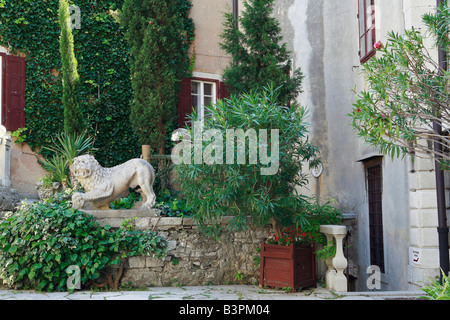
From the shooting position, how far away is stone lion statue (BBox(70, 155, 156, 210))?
5.93 meters

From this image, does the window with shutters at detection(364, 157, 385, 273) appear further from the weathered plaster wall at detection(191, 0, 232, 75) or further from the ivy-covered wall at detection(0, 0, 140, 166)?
the ivy-covered wall at detection(0, 0, 140, 166)

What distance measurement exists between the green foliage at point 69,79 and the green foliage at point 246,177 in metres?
3.95

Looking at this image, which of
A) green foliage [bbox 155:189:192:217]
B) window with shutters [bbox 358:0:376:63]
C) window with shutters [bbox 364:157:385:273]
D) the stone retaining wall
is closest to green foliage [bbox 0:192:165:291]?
the stone retaining wall

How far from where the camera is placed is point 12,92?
29.7 ft

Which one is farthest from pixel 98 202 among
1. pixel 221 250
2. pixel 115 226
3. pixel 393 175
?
pixel 393 175

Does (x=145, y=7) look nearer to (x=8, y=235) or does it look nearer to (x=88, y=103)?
(x=88, y=103)

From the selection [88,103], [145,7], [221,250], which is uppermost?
[145,7]

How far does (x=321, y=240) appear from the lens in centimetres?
616

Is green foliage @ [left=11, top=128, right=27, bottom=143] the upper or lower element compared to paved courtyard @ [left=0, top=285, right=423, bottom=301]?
upper

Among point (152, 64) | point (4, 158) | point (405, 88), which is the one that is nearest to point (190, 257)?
point (405, 88)

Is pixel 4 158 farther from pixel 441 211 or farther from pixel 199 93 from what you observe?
pixel 441 211

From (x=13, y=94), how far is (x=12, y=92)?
0.15 feet

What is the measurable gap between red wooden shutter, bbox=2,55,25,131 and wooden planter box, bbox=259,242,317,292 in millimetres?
6065
